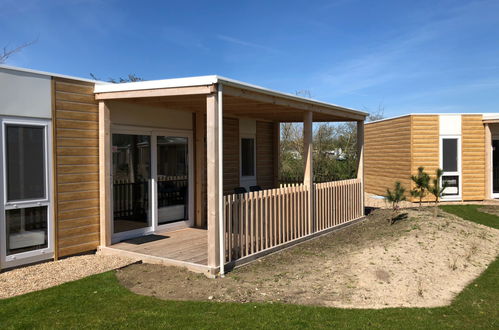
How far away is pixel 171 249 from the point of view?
21.5ft

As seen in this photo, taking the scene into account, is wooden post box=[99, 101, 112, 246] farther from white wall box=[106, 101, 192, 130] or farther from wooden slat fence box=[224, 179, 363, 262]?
wooden slat fence box=[224, 179, 363, 262]

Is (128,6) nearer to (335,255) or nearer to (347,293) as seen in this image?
(335,255)

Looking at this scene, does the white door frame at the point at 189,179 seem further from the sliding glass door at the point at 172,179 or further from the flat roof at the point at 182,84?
the flat roof at the point at 182,84

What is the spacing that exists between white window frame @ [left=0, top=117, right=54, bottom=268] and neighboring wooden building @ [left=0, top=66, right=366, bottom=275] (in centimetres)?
1

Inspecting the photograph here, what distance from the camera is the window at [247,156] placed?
35.0ft

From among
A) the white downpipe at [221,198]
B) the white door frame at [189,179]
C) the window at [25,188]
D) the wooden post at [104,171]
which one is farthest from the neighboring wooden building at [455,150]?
the window at [25,188]

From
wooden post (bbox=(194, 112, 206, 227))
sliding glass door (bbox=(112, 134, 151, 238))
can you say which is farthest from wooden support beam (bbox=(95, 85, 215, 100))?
wooden post (bbox=(194, 112, 206, 227))

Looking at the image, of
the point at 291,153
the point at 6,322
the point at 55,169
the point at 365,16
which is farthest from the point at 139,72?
the point at 6,322

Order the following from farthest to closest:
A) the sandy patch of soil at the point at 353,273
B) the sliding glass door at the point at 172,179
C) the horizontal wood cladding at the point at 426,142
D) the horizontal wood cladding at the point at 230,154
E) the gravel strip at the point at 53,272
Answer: the horizontal wood cladding at the point at 426,142
the horizontal wood cladding at the point at 230,154
the sliding glass door at the point at 172,179
the gravel strip at the point at 53,272
the sandy patch of soil at the point at 353,273

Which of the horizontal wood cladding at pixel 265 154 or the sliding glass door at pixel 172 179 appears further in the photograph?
the horizontal wood cladding at pixel 265 154

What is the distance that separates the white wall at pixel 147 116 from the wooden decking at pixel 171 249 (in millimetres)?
2154

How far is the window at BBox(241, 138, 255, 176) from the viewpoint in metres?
10.7

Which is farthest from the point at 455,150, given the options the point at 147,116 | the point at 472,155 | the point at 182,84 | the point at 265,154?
the point at 182,84

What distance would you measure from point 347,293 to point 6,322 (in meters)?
3.84
